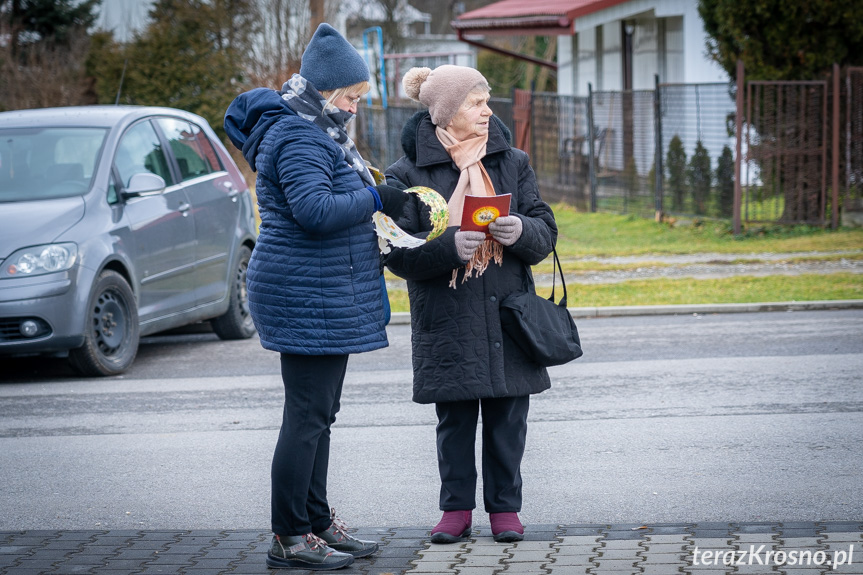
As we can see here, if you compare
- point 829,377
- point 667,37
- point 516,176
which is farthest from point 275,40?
point 516,176

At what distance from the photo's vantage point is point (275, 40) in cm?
2367

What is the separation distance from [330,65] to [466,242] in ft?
2.64

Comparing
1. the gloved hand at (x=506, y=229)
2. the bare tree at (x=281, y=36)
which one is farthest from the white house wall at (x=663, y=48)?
the gloved hand at (x=506, y=229)

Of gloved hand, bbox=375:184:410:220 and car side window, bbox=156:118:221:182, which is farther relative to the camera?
car side window, bbox=156:118:221:182

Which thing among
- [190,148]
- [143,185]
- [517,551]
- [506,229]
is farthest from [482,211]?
[190,148]

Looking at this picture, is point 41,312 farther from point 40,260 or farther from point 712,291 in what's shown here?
point 712,291

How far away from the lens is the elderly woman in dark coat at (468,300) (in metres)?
4.27

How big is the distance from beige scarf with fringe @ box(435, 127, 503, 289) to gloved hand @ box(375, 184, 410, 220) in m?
0.28

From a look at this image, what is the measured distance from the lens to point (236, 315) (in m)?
9.79

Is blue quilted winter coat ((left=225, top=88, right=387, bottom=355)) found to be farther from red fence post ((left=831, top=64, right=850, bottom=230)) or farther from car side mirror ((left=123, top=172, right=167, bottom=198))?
red fence post ((left=831, top=64, right=850, bottom=230))

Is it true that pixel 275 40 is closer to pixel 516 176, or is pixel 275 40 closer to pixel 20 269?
pixel 20 269

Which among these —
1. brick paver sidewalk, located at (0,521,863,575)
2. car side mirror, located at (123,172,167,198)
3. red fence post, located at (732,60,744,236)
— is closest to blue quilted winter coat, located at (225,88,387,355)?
brick paver sidewalk, located at (0,521,863,575)

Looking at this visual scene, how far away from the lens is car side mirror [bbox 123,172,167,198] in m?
8.19

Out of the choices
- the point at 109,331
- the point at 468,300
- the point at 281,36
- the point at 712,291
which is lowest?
the point at 712,291
